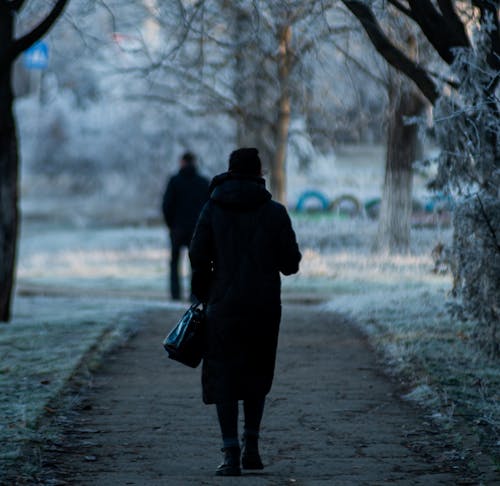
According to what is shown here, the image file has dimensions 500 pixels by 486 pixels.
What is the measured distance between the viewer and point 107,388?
898cm

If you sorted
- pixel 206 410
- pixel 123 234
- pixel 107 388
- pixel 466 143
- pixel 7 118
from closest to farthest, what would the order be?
1. pixel 206 410
2. pixel 107 388
3. pixel 466 143
4. pixel 7 118
5. pixel 123 234

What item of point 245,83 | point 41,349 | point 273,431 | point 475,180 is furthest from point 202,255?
point 245,83

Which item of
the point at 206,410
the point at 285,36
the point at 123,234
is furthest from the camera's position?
the point at 123,234

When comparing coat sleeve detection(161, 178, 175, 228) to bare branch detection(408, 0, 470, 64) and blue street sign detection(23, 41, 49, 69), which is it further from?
blue street sign detection(23, 41, 49, 69)

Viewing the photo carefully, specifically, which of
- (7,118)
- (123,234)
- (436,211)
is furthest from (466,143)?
(123,234)

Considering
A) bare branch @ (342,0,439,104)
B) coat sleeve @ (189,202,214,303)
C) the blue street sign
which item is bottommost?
coat sleeve @ (189,202,214,303)

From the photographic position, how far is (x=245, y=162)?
6328 mm

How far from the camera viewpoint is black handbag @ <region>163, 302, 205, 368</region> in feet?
20.7

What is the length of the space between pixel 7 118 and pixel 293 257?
7012 mm

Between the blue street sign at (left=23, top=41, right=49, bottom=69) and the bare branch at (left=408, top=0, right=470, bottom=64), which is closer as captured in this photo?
the bare branch at (left=408, top=0, right=470, bottom=64)

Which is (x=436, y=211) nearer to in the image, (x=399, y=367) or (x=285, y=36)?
(x=399, y=367)

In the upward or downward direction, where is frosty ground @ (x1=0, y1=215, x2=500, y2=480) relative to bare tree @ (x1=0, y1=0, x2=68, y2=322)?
downward

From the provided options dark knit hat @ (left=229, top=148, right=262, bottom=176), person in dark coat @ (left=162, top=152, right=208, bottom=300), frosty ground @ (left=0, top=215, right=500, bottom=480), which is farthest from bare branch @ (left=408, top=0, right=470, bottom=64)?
person in dark coat @ (left=162, top=152, right=208, bottom=300)

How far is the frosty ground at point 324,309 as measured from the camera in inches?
311
